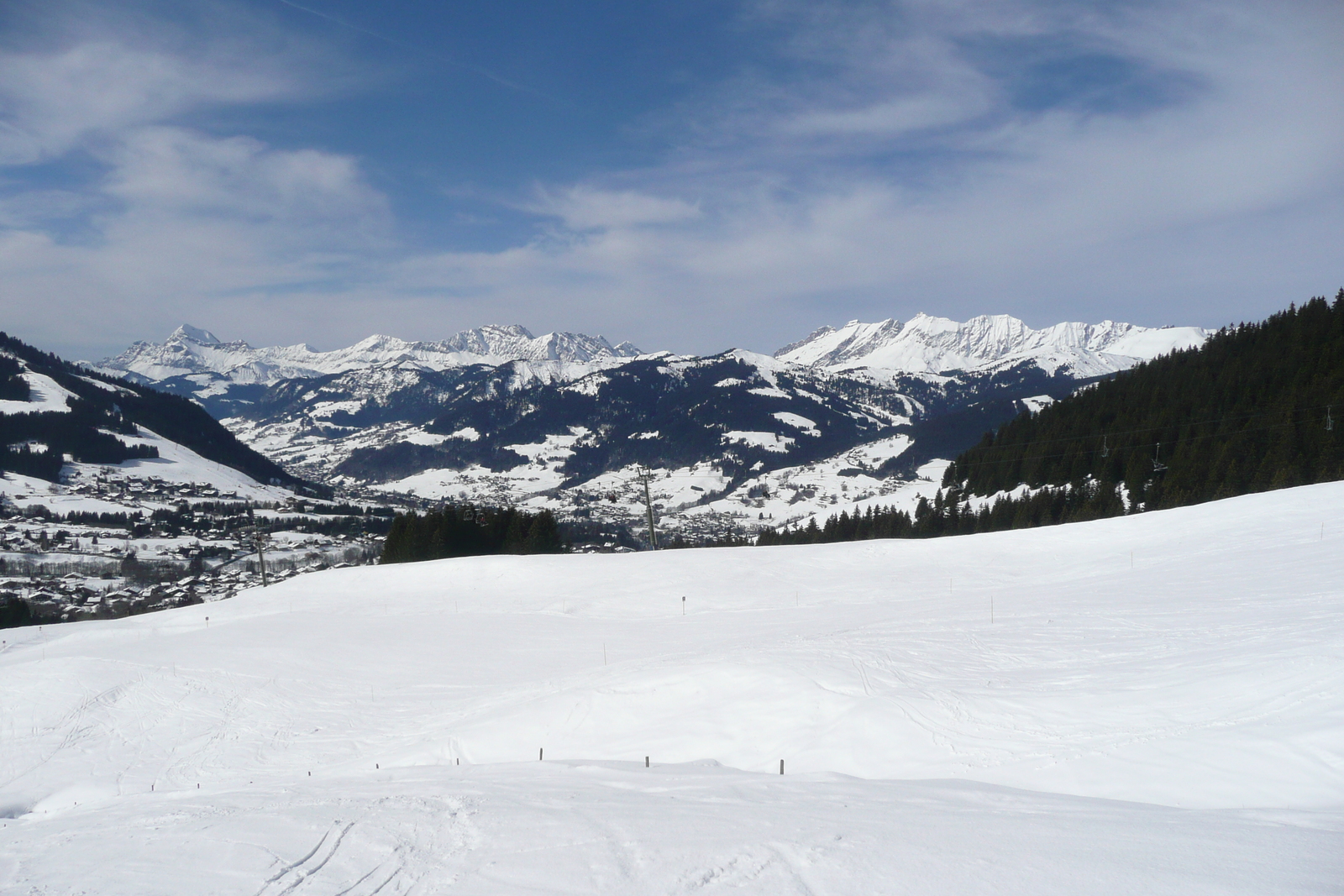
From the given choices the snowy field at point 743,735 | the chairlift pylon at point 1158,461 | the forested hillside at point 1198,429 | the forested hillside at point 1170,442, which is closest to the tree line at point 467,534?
the snowy field at point 743,735

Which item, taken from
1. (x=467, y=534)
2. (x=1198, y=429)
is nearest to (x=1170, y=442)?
(x=1198, y=429)

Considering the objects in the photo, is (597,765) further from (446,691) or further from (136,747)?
(136,747)

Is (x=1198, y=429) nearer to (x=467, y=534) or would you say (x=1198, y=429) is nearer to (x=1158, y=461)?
(x=1158, y=461)

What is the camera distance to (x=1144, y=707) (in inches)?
437

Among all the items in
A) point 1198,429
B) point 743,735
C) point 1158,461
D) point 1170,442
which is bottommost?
point 743,735

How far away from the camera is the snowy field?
7.14 m

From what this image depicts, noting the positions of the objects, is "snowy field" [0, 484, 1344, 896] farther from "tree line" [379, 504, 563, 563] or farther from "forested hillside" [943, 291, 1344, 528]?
"forested hillside" [943, 291, 1344, 528]

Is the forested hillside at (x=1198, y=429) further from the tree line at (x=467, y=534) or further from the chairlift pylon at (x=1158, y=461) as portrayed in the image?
the tree line at (x=467, y=534)

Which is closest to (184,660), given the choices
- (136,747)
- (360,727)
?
(136,747)

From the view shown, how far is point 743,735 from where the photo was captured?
43.1 feet

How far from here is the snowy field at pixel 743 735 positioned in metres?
7.14

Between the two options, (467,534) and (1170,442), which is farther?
(1170,442)

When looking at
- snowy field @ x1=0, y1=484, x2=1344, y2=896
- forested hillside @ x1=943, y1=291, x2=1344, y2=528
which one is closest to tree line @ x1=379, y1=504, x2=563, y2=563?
snowy field @ x1=0, y1=484, x2=1344, y2=896

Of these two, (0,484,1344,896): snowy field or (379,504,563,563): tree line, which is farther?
(379,504,563,563): tree line
